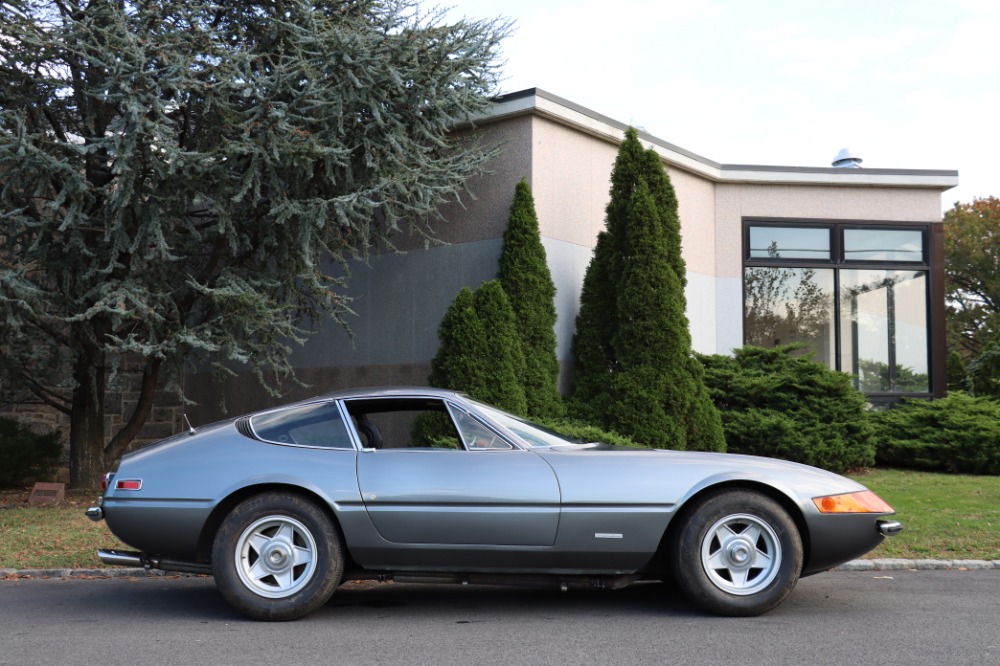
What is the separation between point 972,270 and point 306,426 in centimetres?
4037

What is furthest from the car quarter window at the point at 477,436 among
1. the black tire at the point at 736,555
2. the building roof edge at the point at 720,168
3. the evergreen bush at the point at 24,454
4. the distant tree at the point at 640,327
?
the evergreen bush at the point at 24,454

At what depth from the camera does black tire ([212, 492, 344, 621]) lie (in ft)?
18.1

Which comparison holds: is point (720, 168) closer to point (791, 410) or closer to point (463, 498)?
point (791, 410)

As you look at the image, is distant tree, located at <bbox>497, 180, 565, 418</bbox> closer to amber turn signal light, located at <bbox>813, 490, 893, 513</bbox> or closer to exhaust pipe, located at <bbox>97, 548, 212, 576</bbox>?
amber turn signal light, located at <bbox>813, 490, 893, 513</bbox>

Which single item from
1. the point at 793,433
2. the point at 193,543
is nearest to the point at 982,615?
the point at 193,543

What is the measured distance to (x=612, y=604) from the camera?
604 cm

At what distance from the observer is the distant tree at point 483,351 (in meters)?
10.8

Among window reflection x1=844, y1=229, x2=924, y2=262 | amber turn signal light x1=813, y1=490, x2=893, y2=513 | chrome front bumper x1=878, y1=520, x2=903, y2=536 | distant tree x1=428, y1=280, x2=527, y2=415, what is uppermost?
window reflection x1=844, y1=229, x2=924, y2=262

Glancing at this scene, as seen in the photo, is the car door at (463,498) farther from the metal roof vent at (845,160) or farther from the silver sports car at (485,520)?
the metal roof vent at (845,160)

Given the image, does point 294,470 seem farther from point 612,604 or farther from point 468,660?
point 612,604

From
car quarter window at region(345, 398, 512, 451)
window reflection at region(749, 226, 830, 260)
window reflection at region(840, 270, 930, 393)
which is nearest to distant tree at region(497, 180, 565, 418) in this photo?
car quarter window at region(345, 398, 512, 451)

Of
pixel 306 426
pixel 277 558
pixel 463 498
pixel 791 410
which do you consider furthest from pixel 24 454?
pixel 791 410

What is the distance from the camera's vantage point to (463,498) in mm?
5527

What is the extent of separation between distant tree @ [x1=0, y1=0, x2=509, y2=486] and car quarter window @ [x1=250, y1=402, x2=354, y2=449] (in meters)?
4.21
